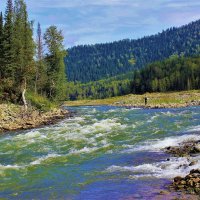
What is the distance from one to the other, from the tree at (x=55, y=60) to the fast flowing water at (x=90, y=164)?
145 feet

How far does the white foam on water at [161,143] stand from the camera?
3175cm

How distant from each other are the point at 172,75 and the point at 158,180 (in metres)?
168

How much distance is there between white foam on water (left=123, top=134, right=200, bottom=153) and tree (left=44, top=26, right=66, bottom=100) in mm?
53851

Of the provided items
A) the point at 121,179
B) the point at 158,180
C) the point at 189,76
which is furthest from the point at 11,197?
the point at 189,76

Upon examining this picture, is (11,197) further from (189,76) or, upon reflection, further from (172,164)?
(189,76)

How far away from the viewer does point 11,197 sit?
2062cm

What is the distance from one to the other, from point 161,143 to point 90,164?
8003 millimetres

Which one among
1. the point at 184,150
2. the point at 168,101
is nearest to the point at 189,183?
the point at 184,150

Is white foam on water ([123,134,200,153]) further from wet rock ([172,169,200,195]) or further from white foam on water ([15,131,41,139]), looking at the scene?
white foam on water ([15,131,41,139])

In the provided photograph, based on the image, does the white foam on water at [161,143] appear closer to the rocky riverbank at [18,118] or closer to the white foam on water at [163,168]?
the white foam on water at [163,168]

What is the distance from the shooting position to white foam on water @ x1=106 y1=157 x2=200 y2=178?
74.8 feet

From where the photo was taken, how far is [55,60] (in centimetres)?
8862

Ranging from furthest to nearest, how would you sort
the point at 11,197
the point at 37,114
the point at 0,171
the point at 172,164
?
the point at 37,114 < the point at 0,171 < the point at 172,164 < the point at 11,197

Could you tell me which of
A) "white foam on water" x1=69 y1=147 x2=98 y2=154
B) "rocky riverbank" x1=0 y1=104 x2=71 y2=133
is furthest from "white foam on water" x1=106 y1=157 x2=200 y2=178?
"rocky riverbank" x1=0 y1=104 x2=71 y2=133
